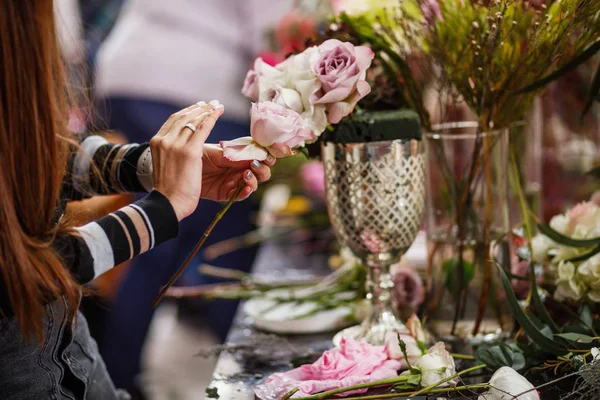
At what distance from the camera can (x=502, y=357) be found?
0.89 metres

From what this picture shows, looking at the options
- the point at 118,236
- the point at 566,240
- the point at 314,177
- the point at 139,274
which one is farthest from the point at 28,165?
the point at 139,274

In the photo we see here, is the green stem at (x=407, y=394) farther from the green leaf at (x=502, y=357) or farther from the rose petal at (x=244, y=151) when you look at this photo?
the rose petal at (x=244, y=151)

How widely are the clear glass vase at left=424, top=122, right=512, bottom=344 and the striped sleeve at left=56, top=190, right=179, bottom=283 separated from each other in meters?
0.41

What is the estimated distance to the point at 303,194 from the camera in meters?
2.21

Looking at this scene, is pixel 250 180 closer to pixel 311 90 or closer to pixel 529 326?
pixel 311 90

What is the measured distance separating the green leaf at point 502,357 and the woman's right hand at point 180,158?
1.32 ft

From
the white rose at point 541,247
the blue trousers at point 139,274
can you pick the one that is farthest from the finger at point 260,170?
the blue trousers at point 139,274

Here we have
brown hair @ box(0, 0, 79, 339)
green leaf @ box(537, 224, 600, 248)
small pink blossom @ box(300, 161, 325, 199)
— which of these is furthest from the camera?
small pink blossom @ box(300, 161, 325, 199)

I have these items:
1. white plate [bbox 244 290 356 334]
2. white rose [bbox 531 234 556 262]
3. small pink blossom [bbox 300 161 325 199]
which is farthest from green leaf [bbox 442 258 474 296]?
small pink blossom [bbox 300 161 325 199]

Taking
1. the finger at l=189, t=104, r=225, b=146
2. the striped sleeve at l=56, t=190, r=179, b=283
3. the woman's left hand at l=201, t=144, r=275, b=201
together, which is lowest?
the striped sleeve at l=56, t=190, r=179, b=283

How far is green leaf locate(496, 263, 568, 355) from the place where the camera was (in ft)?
2.82

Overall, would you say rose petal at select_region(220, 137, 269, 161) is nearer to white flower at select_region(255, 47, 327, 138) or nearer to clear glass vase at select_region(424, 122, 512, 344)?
white flower at select_region(255, 47, 327, 138)

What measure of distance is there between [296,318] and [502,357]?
38 cm

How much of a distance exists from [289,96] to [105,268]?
0.97 feet
